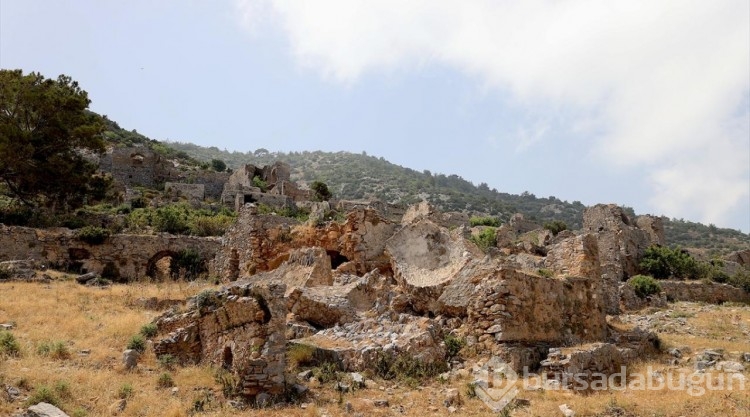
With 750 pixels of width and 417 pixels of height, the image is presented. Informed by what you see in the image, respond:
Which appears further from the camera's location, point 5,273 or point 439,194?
point 439,194

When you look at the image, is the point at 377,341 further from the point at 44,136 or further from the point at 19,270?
the point at 44,136

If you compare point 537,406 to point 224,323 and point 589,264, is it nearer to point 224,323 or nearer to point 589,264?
point 224,323

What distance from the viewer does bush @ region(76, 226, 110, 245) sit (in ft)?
63.3

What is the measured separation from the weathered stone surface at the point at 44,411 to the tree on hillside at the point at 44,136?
61.0 ft

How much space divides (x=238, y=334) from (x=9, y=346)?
3.41 meters

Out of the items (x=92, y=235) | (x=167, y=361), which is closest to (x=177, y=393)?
(x=167, y=361)

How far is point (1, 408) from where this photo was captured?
20.2ft

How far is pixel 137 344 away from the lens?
9.20 meters

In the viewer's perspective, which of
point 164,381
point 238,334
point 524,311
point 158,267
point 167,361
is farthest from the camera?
point 158,267

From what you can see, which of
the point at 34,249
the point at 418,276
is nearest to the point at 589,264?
the point at 418,276

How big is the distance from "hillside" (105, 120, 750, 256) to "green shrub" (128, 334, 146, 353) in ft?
163

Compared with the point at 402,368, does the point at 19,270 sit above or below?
above

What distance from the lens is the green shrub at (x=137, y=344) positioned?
30.0 feet

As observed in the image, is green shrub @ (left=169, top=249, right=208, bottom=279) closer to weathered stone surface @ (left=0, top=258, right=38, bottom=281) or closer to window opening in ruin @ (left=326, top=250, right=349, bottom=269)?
weathered stone surface @ (left=0, top=258, right=38, bottom=281)
